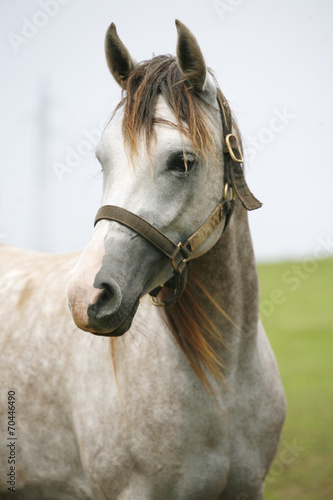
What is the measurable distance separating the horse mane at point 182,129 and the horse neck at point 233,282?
41 millimetres

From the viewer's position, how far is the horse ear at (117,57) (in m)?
2.56

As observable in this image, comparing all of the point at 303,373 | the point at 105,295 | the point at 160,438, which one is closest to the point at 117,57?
the point at 105,295

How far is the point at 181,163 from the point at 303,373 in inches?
394

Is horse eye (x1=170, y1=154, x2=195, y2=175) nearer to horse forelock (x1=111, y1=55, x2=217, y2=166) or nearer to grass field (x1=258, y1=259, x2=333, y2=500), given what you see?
horse forelock (x1=111, y1=55, x2=217, y2=166)

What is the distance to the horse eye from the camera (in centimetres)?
228

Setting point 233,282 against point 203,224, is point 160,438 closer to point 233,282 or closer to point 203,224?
point 233,282

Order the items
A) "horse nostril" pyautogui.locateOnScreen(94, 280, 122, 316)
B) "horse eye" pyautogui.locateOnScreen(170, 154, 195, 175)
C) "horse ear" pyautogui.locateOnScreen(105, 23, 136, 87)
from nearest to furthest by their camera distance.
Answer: "horse nostril" pyautogui.locateOnScreen(94, 280, 122, 316) → "horse eye" pyautogui.locateOnScreen(170, 154, 195, 175) → "horse ear" pyautogui.locateOnScreen(105, 23, 136, 87)

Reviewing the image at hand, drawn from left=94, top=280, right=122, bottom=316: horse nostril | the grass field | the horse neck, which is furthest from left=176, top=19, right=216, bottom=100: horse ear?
the grass field

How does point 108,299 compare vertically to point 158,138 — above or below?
below

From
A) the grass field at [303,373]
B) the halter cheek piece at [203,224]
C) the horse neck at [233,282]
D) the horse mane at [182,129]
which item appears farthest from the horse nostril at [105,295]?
the grass field at [303,373]

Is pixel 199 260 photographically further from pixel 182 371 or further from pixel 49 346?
pixel 49 346

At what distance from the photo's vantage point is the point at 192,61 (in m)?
2.42

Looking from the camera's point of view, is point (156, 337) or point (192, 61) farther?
point (156, 337)

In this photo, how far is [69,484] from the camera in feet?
9.89
